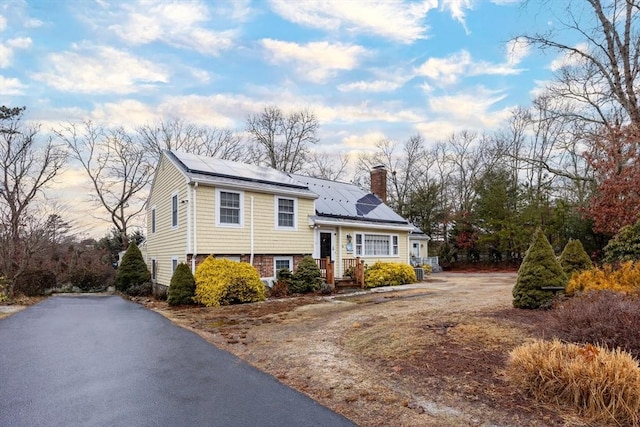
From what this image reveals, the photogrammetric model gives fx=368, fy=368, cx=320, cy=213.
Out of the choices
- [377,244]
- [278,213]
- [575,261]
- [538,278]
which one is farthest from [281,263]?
[575,261]

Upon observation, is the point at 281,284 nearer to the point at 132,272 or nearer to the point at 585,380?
the point at 132,272

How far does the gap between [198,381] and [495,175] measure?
3034cm

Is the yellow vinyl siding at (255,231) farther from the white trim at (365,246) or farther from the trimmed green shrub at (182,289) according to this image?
the white trim at (365,246)

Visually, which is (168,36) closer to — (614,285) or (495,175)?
(614,285)

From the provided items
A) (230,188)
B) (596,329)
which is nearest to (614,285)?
(596,329)

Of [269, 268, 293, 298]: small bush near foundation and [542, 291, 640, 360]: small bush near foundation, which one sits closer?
[542, 291, 640, 360]: small bush near foundation

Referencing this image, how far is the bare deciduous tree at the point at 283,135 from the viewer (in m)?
34.1

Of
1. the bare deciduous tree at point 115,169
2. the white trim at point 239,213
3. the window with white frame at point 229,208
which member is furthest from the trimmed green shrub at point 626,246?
the bare deciduous tree at point 115,169

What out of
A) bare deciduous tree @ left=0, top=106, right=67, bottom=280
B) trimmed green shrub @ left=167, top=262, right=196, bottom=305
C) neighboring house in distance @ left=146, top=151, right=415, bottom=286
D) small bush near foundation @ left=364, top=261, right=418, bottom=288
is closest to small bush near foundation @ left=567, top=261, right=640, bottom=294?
small bush near foundation @ left=364, top=261, right=418, bottom=288

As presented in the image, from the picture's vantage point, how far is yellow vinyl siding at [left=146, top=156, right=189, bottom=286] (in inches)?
527

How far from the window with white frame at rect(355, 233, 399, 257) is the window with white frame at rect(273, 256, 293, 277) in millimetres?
3927

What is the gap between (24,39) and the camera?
1131 cm

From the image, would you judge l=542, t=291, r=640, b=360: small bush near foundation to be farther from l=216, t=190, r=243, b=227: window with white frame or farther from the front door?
the front door

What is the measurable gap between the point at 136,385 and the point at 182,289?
728 centimetres
